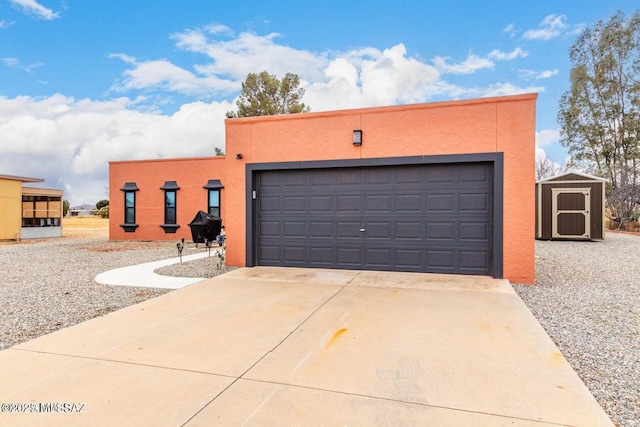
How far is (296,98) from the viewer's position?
24.6 m

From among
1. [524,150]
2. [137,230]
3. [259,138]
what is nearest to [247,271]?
[259,138]

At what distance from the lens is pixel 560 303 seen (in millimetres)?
5375

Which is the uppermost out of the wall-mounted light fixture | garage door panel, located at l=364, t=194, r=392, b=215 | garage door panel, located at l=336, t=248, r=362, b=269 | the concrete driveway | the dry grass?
the wall-mounted light fixture

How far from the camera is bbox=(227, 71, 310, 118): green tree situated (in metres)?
24.1

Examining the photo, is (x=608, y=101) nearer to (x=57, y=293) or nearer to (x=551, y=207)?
(x=551, y=207)

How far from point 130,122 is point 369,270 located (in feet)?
62.6

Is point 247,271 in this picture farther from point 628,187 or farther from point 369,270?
point 628,187

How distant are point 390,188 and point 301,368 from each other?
5039mm

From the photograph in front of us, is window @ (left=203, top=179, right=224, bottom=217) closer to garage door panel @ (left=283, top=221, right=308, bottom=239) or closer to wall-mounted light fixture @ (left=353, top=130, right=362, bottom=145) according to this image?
garage door panel @ (left=283, top=221, right=308, bottom=239)

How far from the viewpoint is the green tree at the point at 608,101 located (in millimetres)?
22484

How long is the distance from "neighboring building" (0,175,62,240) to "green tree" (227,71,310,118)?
11.9 metres

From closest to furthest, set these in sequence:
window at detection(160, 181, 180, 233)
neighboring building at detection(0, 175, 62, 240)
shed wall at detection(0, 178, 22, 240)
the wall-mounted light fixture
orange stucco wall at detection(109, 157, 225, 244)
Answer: the wall-mounted light fixture, orange stucco wall at detection(109, 157, 225, 244), window at detection(160, 181, 180, 233), shed wall at detection(0, 178, 22, 240), neighboring building at detection(0, 175, 62, 240)

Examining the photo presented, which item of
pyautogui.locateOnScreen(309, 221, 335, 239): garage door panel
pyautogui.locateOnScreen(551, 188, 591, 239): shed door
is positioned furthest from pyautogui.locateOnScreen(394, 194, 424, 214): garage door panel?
pyautogui.locateOnScreen(551, 188, 591, 239): shed door

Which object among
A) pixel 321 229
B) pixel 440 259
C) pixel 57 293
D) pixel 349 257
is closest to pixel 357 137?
pixel 321 229
